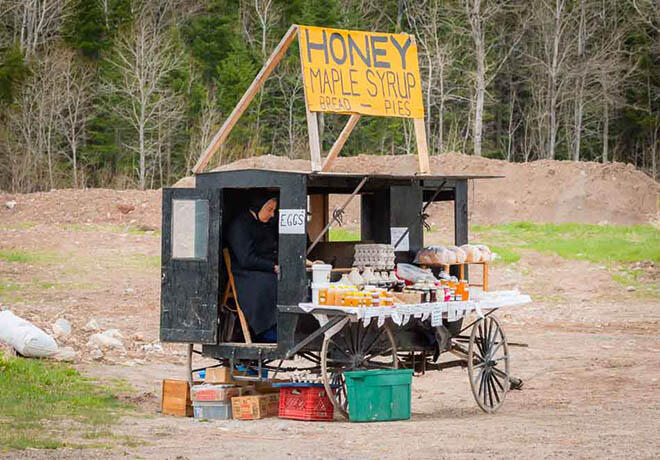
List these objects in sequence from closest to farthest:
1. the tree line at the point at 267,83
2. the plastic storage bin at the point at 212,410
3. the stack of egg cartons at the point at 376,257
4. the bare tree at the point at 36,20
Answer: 1. the plastic storage bin at the point at 212,410
2. the stack of egg cartons at the point at 376,257
3. the tree line at the point at 267,83
4. the bare tree at the point at 36,20

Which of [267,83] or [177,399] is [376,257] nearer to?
[177,399]

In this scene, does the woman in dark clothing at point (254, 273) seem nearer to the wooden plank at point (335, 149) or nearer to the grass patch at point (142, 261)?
the wooden plank at point (335, 149)

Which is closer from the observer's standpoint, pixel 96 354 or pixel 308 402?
pixel 308 402

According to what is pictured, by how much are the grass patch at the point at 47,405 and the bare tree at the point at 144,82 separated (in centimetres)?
3410

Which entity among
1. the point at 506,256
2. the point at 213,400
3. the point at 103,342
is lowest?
the point at 213,400

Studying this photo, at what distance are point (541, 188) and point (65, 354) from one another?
26.8 metres

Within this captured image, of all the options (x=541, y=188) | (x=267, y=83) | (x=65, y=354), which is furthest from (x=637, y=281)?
(x=267, y=83)

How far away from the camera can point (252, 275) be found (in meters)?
13.7

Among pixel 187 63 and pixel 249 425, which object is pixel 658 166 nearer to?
pixel 187 63

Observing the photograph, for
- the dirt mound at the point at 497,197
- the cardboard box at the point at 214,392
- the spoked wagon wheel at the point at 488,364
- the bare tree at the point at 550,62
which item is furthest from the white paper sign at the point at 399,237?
the bare tree at the point at 550,62

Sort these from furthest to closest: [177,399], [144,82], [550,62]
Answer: [550,62], [144,82], [177,399]

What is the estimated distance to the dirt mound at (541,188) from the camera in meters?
40.7

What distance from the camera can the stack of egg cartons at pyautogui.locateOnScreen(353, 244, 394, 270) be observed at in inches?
546

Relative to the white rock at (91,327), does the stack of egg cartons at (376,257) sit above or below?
above
